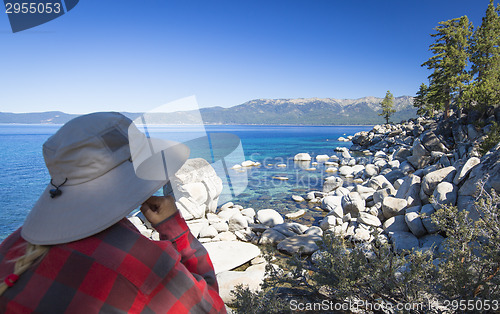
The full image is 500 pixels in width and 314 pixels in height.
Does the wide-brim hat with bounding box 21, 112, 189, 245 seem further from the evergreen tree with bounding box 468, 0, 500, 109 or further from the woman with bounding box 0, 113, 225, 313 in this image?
the evergreen tree with bounding box 468, 0, 500, 109

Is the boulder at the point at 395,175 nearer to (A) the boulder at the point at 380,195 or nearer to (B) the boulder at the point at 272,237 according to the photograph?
(A) the boulder at the point at 380,195

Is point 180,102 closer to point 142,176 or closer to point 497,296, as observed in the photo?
point 142,176

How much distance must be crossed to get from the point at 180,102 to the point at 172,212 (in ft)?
2.40

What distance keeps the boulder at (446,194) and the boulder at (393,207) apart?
131 cm

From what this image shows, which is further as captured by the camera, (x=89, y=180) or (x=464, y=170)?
(x=464, y=170)

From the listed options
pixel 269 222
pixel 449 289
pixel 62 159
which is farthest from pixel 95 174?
pixel 269 222

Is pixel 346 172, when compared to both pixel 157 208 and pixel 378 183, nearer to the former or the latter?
pixel 378 183

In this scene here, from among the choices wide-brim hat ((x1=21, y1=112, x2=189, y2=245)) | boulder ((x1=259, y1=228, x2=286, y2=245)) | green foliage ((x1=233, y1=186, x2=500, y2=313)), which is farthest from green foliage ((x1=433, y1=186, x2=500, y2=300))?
boulder ((x1=259, y1=228, x2=286, y2=245))

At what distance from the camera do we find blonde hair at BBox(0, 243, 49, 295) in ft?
2.76

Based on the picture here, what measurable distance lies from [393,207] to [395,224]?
75cm

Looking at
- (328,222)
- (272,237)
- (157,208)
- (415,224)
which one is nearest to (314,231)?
(328,222)

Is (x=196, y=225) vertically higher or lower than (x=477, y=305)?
lower

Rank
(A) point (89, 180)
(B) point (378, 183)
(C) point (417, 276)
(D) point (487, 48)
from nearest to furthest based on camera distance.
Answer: (A) point (89, 180) → (C) point (417, 276) → (B) point (378, 183) → (D) point (487, 48)

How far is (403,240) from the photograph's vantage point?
21.5 feet
